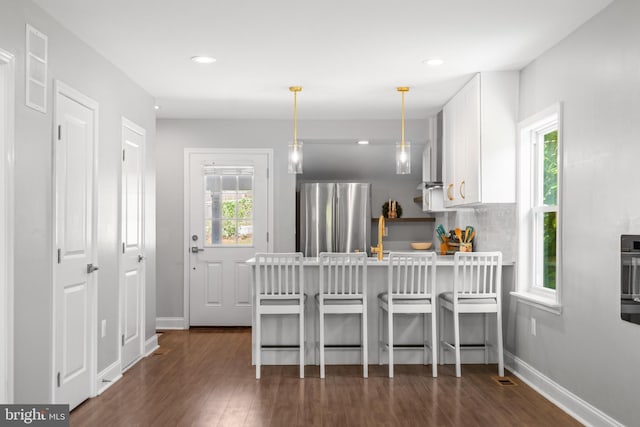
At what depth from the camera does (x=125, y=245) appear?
488 centimetres

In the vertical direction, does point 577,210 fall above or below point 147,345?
above

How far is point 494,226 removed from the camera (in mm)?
5312

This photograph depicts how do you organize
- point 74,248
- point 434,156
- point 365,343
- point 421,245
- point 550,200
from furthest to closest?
point 421,245
point 434,156
point 365,343
point 550,200
point 74,248

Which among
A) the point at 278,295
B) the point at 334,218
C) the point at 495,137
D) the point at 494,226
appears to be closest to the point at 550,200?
the point at 495,137

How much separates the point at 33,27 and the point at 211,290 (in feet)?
13.8

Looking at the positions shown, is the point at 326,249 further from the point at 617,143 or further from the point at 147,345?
the point at 617,143

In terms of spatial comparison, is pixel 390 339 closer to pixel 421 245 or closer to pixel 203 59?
pixel 203 59

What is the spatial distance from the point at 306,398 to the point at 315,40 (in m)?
2.52

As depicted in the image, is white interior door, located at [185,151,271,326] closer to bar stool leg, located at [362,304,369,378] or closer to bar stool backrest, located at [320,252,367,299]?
bar stool backrest, located at [320,252,367,299]

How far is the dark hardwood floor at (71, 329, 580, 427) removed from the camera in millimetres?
3611

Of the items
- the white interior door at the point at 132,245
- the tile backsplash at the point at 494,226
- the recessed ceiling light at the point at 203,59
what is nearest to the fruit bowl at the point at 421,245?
the tile backsplash at the point at 494,226

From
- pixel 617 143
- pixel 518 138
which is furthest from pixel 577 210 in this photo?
pixel 518 138

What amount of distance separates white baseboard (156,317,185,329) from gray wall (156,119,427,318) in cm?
45

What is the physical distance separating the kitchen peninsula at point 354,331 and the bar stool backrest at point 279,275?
5.6 inches
